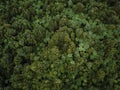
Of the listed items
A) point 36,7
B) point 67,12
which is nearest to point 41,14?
point 36,7

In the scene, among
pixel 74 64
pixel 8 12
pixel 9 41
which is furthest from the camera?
pixel 8 12

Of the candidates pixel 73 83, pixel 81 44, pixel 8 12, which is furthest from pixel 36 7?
pixel 73 83

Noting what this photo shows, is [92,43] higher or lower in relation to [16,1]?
lower

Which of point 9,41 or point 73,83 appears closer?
point 73,83

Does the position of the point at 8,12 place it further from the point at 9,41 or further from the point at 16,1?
the point at 9,41

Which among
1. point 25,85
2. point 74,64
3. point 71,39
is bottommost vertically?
point 25,85

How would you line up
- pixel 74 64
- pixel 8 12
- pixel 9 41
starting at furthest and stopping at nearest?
pixel 8 12 → pixel 9 41 → pixel 74 64
